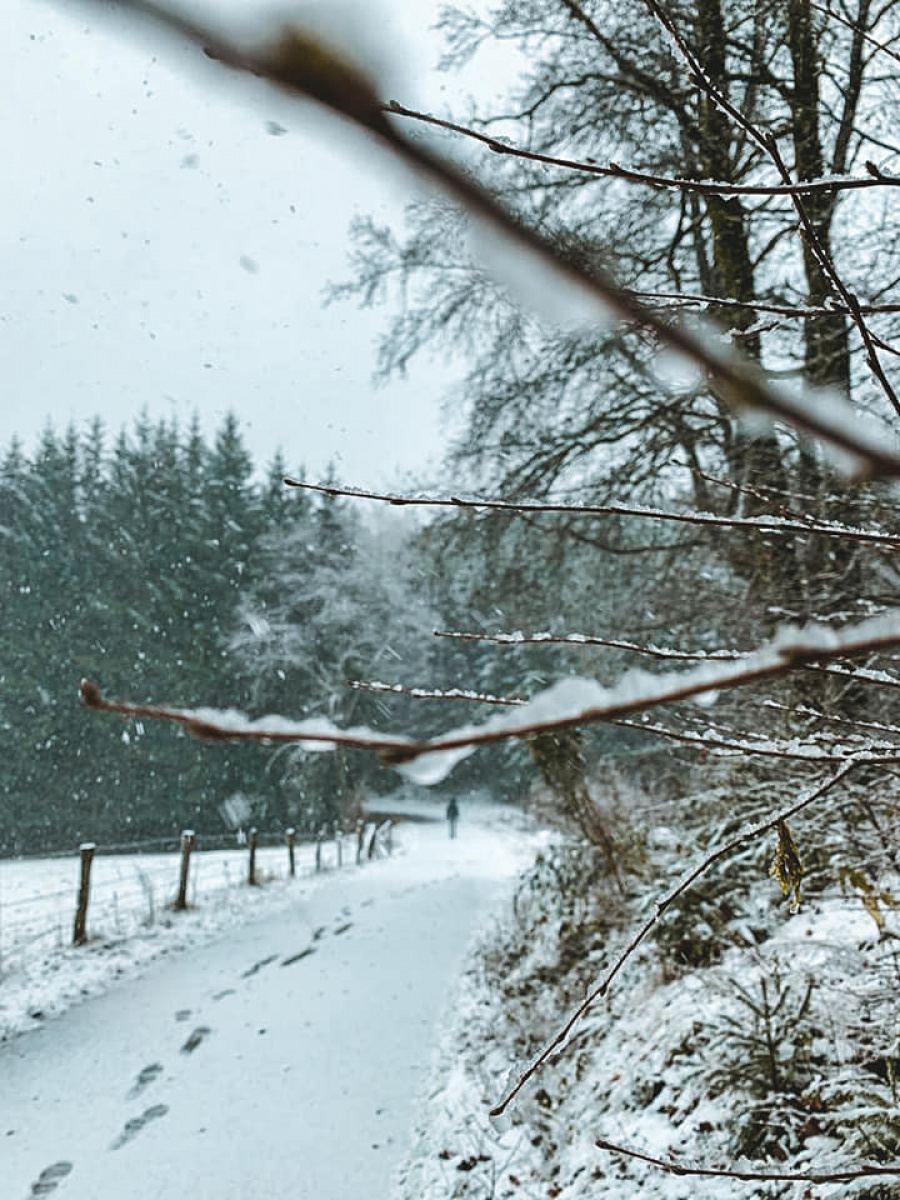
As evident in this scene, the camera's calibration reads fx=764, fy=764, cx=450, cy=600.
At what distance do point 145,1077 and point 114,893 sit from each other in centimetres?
447

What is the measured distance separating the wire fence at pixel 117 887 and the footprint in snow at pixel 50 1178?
10.6ft

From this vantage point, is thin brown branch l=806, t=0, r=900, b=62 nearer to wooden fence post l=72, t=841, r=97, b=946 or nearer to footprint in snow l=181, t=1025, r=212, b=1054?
footprint in snow l=181, t=1025, r=212, b=1054

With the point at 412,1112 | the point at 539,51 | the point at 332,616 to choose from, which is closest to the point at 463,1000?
the point at 412,1112

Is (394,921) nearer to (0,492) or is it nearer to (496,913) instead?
(496,913)

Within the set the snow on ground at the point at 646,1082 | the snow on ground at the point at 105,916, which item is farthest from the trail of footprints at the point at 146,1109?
the snow on ground at the point at 646,1082

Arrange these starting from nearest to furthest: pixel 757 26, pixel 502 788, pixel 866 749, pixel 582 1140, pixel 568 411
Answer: pixel 866 749
pixel 757 26
pixel 582 1140
pixel 568 411
pixel 502 788

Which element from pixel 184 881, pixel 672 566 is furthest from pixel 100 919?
pixel 672 566

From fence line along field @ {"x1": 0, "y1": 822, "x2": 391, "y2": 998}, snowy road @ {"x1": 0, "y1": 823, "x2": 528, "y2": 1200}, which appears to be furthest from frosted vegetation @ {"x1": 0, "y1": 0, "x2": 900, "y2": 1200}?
fence line along field @ {"x1": 0, "y1": 822, "x2": 391, "y2": 998}

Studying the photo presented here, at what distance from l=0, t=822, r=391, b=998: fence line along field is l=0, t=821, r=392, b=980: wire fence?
0.01m

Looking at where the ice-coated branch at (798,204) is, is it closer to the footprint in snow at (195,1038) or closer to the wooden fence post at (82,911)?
the footprint in snow at (195,1038)

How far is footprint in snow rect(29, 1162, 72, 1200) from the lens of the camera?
3262mm

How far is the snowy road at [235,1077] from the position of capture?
346 centimetres

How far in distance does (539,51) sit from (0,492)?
2623cm

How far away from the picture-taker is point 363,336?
281 inches
